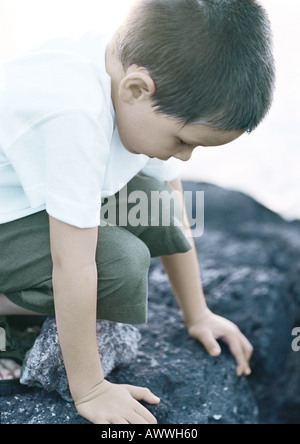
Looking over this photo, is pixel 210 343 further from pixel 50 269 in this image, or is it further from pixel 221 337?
pixel 50 269

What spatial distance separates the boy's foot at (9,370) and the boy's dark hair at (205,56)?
2.92 feet

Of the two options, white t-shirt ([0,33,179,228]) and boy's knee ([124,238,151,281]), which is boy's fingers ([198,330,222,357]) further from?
white t-shirt ([0,33,179,228])

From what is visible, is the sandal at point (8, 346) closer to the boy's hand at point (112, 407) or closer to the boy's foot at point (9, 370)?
the boy's foot at point (9, 370)

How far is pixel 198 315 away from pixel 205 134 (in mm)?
846

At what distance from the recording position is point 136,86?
5.24 feet

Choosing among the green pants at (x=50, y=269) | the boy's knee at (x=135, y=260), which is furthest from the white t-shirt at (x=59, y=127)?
the boy's knee at (x=135, y=260)

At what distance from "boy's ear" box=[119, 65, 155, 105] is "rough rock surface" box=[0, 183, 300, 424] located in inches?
35.0

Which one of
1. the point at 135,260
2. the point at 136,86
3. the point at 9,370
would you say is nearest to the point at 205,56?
the point at 136,86

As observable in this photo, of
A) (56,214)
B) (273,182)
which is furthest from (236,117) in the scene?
(273,182)

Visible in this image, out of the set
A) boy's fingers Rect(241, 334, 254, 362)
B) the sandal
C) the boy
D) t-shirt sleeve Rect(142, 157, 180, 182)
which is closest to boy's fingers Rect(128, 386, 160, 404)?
the boy

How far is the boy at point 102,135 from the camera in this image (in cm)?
153

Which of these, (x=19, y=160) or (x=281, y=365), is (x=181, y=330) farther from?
(x=19, y=160)
